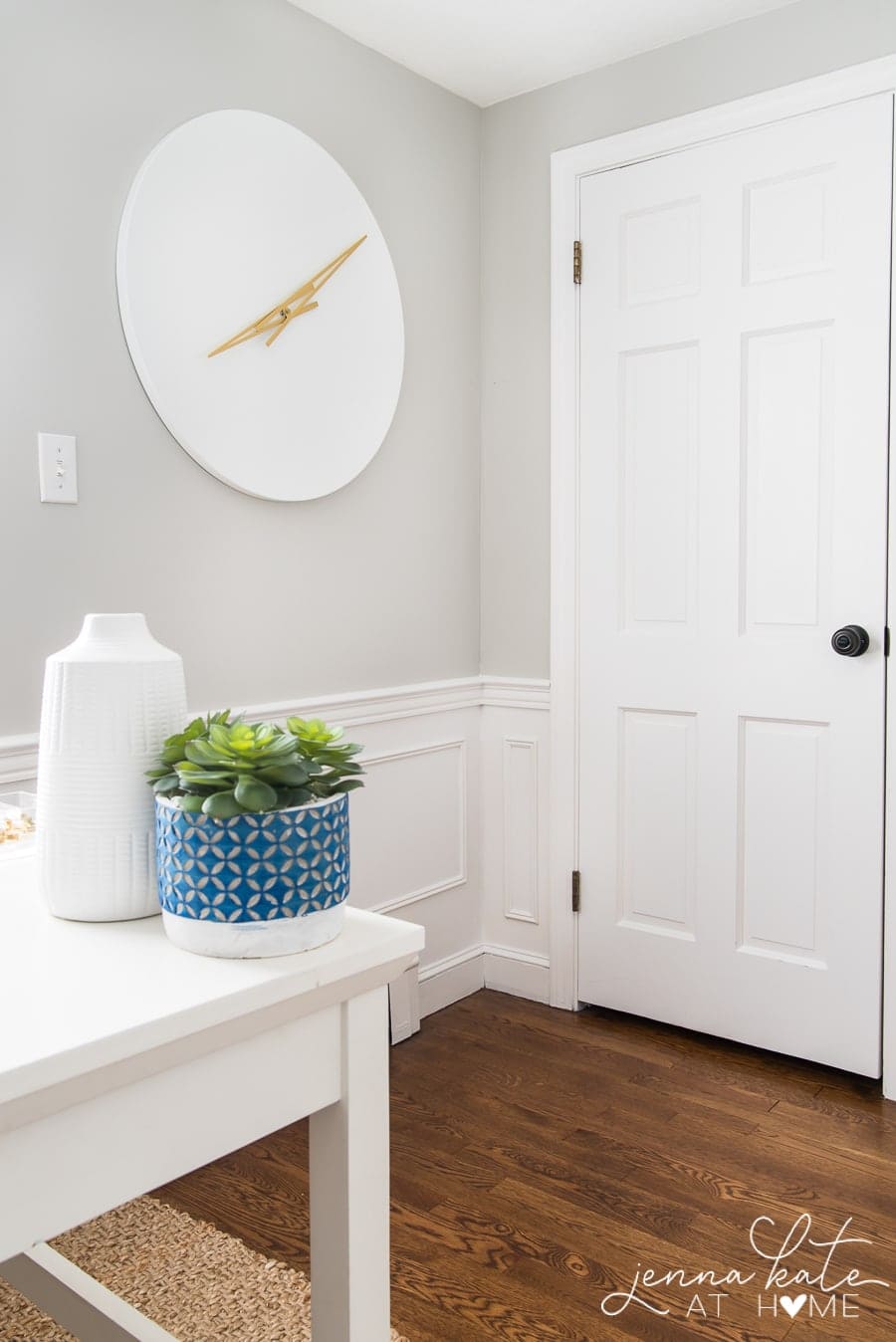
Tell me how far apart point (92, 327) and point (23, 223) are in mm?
191

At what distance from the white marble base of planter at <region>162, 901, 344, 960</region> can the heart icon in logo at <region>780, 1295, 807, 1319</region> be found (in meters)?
1.16

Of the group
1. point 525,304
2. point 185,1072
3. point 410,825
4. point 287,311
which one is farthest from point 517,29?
point 185,1072

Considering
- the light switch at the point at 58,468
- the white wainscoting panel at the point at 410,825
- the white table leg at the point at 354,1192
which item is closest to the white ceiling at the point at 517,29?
the light switch at the point at 58,468

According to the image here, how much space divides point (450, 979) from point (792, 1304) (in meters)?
1.29

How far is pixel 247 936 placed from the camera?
829mm

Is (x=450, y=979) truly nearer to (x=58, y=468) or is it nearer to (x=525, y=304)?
(x=58, y=468)

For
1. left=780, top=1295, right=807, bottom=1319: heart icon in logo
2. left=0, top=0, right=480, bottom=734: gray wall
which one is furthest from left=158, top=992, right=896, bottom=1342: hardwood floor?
left=0, top=0, right=480, bottom=734: gray wall

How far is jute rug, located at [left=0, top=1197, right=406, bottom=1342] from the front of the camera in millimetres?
1513

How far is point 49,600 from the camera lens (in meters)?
1.80

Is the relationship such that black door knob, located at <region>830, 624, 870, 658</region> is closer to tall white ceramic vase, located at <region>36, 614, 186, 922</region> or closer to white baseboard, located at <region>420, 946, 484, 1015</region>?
white baseboard, located at <region>420, 946, 484, 1015</region>

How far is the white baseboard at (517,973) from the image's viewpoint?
109 inches

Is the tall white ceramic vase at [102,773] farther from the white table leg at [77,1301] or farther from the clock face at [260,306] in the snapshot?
the clock face at [260,306]

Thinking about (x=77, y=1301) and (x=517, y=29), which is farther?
(x=517, y=29)

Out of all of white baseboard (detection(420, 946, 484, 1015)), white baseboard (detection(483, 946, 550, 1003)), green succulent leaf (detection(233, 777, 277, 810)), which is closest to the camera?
green succulent leaf (detection(233, 777, 277, 810))
